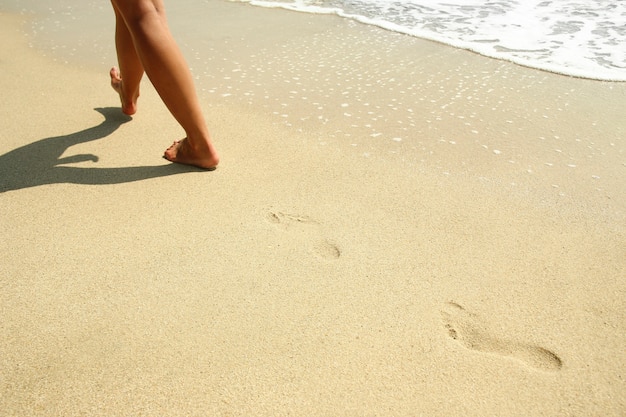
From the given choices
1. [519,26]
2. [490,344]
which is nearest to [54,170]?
[490,344]

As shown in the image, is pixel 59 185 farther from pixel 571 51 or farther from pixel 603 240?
pixel 571 51

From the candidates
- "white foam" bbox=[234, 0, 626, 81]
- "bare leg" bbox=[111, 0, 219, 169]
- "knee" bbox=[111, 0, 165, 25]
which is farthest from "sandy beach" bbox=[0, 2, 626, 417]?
"white foam" bbox=[234, 0, 626, 81]

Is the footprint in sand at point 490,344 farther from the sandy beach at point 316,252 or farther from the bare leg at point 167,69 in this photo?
the bare leg at point 167,69

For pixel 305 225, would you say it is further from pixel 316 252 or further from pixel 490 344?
pixel 490 344

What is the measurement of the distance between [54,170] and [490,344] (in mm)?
1653

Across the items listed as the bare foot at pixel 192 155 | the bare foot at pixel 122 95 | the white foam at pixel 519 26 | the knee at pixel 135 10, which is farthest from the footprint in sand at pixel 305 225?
the white foam at pixel 519 26

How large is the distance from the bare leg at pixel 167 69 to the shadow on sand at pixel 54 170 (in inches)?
4.0

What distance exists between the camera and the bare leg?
1.79 metres

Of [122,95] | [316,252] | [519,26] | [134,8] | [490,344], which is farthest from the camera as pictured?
[519,26]

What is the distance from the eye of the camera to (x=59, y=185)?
1.93m

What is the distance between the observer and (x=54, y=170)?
2.02 m

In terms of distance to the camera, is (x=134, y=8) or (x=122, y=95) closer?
(x=134, y=8)

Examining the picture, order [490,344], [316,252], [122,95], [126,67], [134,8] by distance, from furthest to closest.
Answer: [122,95]
[126,67]
[134,8]
[316,252]
[490,344]

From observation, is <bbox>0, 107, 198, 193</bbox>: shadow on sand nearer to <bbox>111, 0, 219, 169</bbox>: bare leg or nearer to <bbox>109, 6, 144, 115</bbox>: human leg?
<bbox>111, 0, 219, 169</bbox>: bare leg
